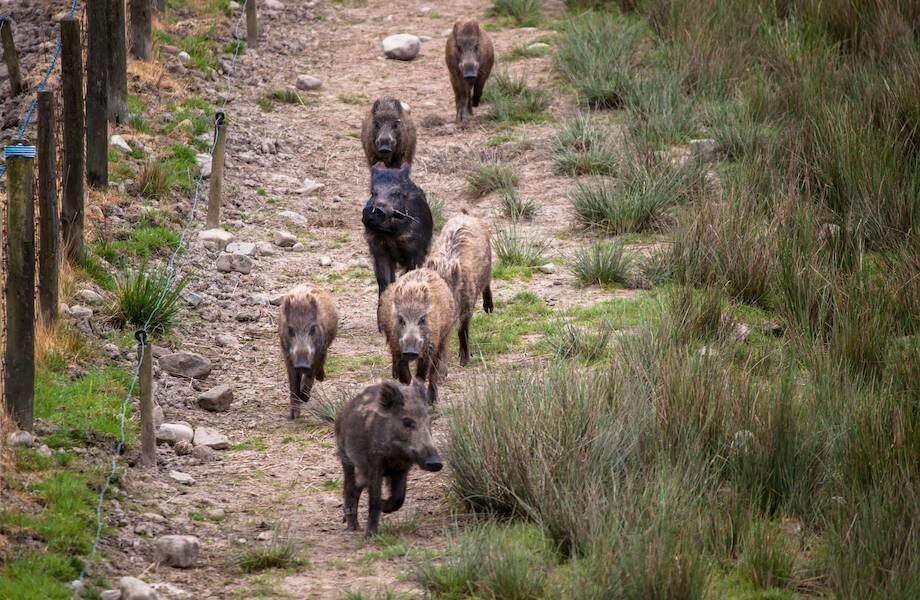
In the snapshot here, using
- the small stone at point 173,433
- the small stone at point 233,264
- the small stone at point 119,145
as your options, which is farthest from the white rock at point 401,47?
the small stone at point 173,433

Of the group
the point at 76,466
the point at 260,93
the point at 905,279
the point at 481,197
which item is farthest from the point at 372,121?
the point at 76,466

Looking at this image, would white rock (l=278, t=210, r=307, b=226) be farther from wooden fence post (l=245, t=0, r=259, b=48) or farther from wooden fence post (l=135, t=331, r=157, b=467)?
wooden fence post (l=245, t=0, r=259, b=48)

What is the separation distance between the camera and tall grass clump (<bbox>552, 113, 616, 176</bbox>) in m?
13.1

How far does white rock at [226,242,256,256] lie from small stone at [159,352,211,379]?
246cm

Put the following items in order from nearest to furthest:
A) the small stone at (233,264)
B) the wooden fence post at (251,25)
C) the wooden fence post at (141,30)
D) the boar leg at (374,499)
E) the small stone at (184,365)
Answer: the boar leg at (374,499) < the small stone at (184,365) < the small stone at (233,264) < the wooden fence post at (141,30) < the wooden fence post at (251,25)

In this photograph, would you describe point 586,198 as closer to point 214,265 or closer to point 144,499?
point 214,265

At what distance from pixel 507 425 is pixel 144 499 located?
77.4 inches

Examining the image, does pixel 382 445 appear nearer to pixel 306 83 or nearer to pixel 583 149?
pixel 583 149

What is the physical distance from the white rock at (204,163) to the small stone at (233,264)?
1.91 m

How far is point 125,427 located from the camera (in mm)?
7832

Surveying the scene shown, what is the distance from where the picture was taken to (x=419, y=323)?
27.5ft

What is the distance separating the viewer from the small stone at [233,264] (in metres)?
11.1

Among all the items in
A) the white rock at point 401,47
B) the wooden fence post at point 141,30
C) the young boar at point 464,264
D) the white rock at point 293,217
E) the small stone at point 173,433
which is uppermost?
the wooden fence post at point 141,30

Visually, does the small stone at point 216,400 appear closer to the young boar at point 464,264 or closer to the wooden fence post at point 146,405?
the wooden fence post at point 146,405
